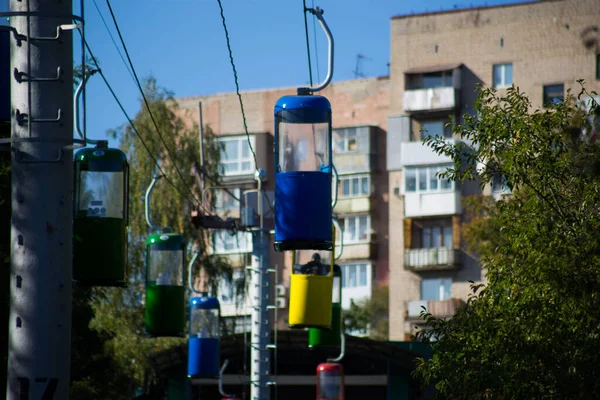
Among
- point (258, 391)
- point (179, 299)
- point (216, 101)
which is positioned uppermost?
point (216, 101)

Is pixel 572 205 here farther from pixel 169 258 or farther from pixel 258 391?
pixel 258 391

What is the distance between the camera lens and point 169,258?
25.0 metres

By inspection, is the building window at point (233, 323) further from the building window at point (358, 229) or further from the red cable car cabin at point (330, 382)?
the building window at point (358, 229)

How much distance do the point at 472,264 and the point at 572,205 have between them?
5089cm

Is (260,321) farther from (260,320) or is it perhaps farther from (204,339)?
(204,339)

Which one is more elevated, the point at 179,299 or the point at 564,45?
the point at 564,45

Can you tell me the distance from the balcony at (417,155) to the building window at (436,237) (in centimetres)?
323

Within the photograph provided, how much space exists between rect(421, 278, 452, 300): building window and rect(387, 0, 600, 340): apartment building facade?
0.16ft

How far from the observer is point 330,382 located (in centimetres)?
3922

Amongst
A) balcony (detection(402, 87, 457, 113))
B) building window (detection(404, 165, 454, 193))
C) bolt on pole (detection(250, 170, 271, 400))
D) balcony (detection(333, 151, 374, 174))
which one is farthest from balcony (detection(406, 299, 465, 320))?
bolt on pole (detection(250, 170, 271, 400))

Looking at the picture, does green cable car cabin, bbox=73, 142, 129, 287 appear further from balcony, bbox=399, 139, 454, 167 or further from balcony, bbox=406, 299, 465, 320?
balcony, bbox=399, 139, 454, 167

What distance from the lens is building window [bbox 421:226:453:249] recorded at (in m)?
68.4

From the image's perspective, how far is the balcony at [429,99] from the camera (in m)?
67.4

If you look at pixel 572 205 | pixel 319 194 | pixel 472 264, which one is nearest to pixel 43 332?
pixel 319 194
